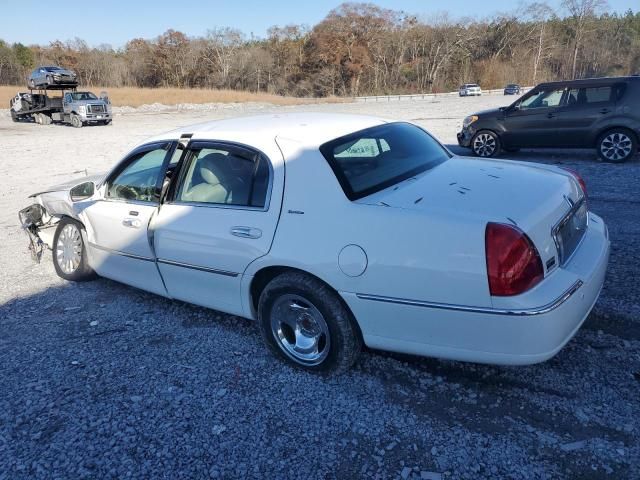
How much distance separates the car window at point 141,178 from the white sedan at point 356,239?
2 centimetres

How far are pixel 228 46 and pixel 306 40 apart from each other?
504 inches

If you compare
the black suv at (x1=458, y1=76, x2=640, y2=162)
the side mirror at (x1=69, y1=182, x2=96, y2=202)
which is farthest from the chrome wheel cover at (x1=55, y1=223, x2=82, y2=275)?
the black suv at (x1=458, y1=76, x2=640, y2=162)

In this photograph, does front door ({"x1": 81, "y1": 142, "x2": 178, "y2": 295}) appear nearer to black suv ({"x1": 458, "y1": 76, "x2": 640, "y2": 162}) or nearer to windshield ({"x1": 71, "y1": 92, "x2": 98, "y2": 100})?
black suv ({"x1": 458, "y1": 76, "x2": 640, "y2": 162})

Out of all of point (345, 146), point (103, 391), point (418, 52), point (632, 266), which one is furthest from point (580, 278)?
point (418, 52)

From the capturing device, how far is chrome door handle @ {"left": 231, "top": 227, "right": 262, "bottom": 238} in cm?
317

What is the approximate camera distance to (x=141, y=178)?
4.26 metres

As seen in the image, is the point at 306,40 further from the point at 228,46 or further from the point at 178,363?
the point at 178,363

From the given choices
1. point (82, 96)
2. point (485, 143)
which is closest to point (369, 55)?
point (82, 96)

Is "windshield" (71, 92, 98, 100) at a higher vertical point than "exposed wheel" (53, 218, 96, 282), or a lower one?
higher

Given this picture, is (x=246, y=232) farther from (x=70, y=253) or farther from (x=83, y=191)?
(x=70, y=253)

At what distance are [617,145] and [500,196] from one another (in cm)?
889

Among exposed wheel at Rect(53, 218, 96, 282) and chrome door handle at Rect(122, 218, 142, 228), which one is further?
exposed wheel at Rect(53, 218, 96, 282)

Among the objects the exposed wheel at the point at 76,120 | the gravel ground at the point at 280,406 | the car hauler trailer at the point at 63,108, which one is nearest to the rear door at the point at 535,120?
the gravel ground at the point at 280,406

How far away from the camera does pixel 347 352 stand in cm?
304
